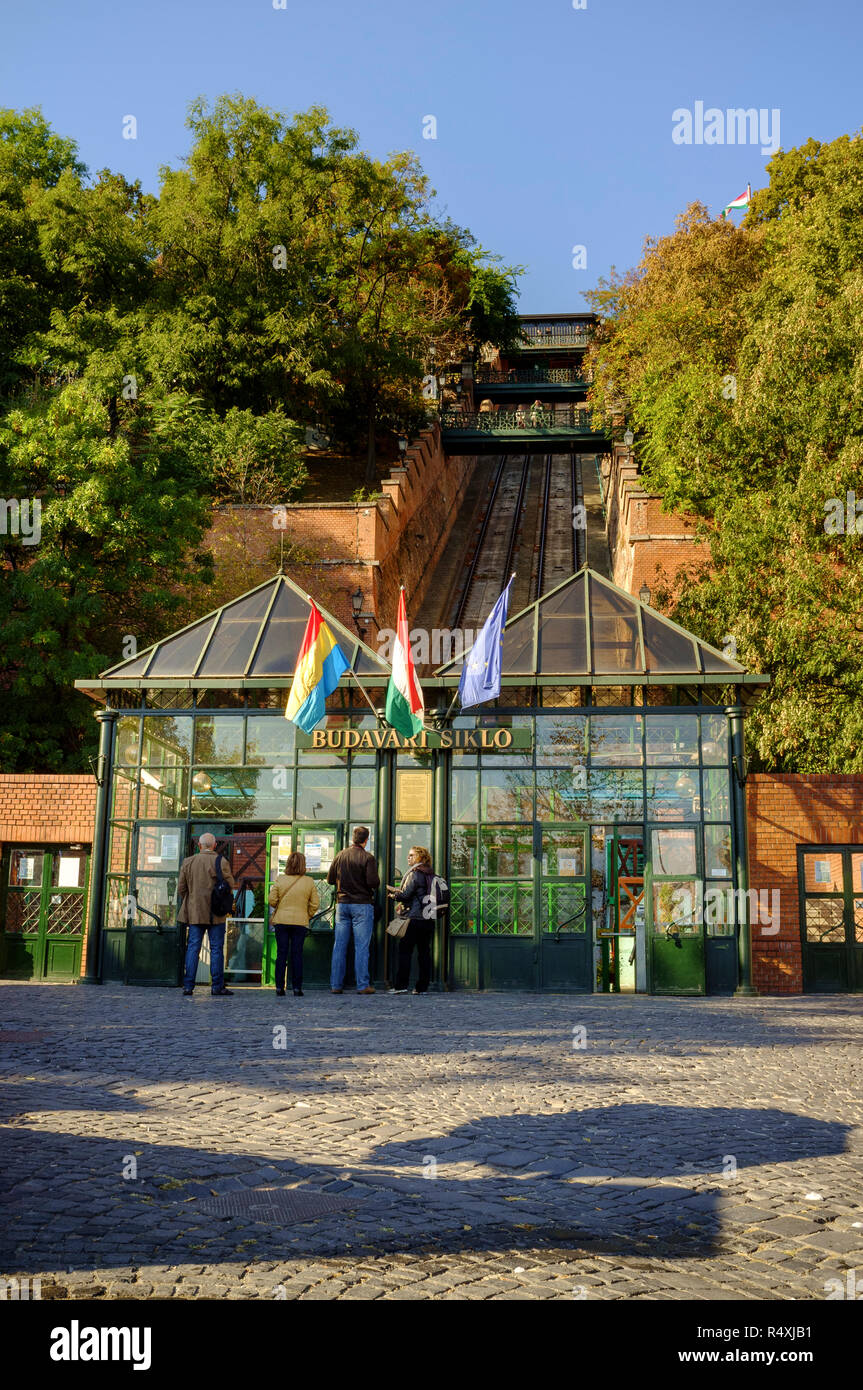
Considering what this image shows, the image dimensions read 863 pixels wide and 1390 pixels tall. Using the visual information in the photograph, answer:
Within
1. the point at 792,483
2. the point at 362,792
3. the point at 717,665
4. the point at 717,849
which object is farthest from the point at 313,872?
the point at 792,483

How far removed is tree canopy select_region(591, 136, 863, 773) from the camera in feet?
70.4

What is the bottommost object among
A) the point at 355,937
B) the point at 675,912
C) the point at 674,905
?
the point at 355,937

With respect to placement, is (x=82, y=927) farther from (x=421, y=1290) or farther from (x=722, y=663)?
(x=421, y=1290)

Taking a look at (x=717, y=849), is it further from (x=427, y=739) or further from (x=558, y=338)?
(x=558, y=338)

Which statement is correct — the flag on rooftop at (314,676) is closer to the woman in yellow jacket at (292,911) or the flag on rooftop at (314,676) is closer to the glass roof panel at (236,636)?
the glass roof panel at (236,636)

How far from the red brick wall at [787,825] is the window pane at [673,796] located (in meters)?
1.17

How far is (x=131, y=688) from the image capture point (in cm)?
1948

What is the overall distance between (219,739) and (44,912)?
4607 millimetres

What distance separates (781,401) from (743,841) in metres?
10.2

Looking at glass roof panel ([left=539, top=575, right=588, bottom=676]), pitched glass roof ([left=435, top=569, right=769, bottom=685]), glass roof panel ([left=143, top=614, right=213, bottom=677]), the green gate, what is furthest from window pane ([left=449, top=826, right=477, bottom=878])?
glass roof panel ([left=143, top=614, right=213, bottom=677])

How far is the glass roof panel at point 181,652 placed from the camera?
19469 millimetres

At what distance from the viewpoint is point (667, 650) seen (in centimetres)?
1880

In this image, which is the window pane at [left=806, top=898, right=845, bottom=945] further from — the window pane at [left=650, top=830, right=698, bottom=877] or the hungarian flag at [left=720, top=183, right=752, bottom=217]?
the hungarian flag at [left=720, top=183, right=752, bottom=217]

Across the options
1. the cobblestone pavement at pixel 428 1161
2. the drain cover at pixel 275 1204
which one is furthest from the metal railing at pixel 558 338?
the drain cover at pixel 275 1204
